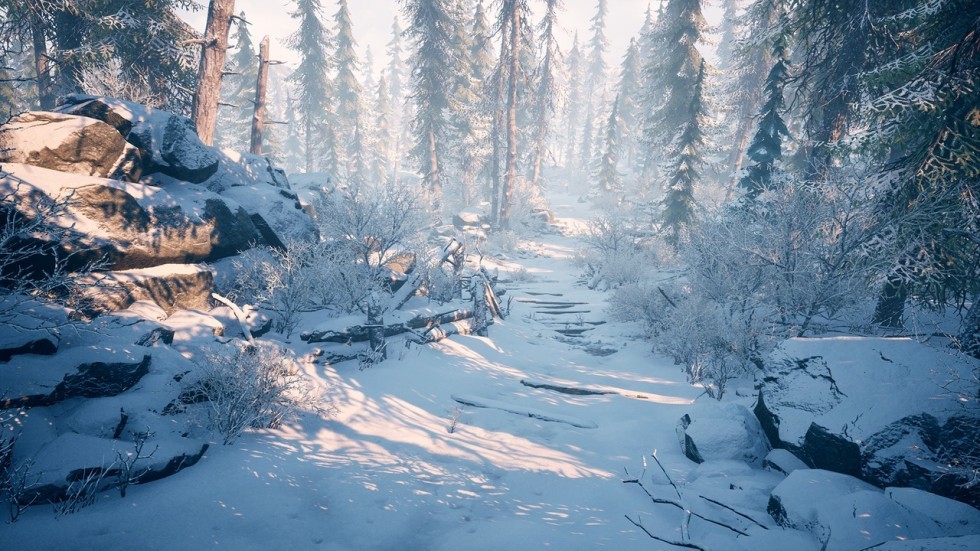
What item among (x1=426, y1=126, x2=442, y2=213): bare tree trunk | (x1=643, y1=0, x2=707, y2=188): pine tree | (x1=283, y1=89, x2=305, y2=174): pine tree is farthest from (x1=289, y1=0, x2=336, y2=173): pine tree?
(x1=643, y1=0, x2=707, y2=188): pine tree

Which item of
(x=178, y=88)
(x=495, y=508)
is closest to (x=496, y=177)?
(x=178, y=88)

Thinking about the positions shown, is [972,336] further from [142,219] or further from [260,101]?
[260,101]

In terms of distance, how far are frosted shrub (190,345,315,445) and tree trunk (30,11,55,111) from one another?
470 inches

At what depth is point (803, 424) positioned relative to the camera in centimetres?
444

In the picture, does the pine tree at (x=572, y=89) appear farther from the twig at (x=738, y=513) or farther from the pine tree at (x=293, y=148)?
the twig at (x=738, y=513)

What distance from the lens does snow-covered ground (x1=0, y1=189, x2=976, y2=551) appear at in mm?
3283

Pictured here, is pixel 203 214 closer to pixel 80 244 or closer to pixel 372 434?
pixel 80 244

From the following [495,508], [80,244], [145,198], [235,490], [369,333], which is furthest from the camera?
[369,333]

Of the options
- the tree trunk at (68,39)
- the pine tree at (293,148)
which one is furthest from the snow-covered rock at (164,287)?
the pine tree at (293,148)

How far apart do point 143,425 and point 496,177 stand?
982 inches

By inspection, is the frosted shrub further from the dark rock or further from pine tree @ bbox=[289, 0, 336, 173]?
pine tree @ bbox=[289, 0, 336, 173]

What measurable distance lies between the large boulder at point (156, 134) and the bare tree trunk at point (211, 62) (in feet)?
9.14

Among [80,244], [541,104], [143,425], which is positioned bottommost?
[143,425]

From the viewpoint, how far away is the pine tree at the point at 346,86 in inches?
1464
